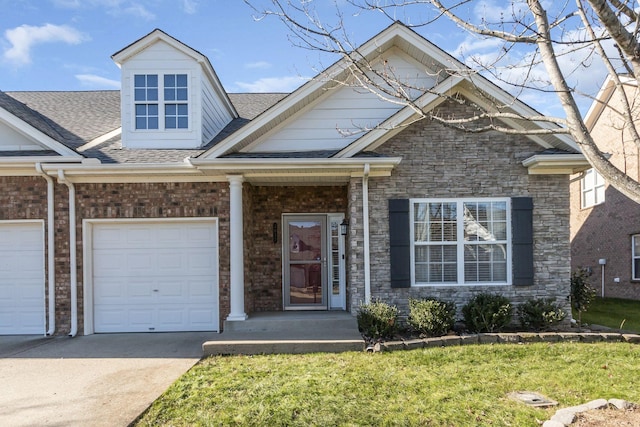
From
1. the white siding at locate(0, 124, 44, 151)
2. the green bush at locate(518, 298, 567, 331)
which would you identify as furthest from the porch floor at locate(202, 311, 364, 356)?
the white siding at locate(0, 124, 44, 151)

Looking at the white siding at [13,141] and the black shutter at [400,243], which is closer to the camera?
the black shutter at [400,243]

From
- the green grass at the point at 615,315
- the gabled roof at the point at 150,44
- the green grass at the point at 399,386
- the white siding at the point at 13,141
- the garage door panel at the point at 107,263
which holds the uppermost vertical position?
the gabled roof at the point at 150,44

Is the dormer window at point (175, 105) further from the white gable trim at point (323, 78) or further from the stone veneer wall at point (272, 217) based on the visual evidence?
the stone veneer wall at point (272, 217)

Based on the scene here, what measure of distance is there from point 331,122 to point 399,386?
499 centimetres

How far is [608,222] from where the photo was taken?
1546 cm

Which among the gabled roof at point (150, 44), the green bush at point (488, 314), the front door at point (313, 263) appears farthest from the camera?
the front door at point (313, 263)

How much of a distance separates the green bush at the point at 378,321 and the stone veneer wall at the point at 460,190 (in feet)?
2.61

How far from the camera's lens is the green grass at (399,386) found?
421cm

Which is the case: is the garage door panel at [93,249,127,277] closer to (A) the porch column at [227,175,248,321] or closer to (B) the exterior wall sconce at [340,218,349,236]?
(A) the porch column at [227,175,248,321]

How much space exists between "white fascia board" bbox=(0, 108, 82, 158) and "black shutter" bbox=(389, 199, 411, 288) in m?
5.78

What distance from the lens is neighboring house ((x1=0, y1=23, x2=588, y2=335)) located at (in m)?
7.89

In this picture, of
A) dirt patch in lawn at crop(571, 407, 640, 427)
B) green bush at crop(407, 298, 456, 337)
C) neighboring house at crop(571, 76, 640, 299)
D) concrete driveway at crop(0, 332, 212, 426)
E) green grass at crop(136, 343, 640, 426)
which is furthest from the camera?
neighboring house at crop(571, 76, 640, 299)

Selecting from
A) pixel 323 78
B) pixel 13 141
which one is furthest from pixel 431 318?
pixel 13 141

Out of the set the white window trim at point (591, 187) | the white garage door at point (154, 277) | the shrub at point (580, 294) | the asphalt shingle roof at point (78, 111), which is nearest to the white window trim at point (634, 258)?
the white window trim at point (591, 187)
